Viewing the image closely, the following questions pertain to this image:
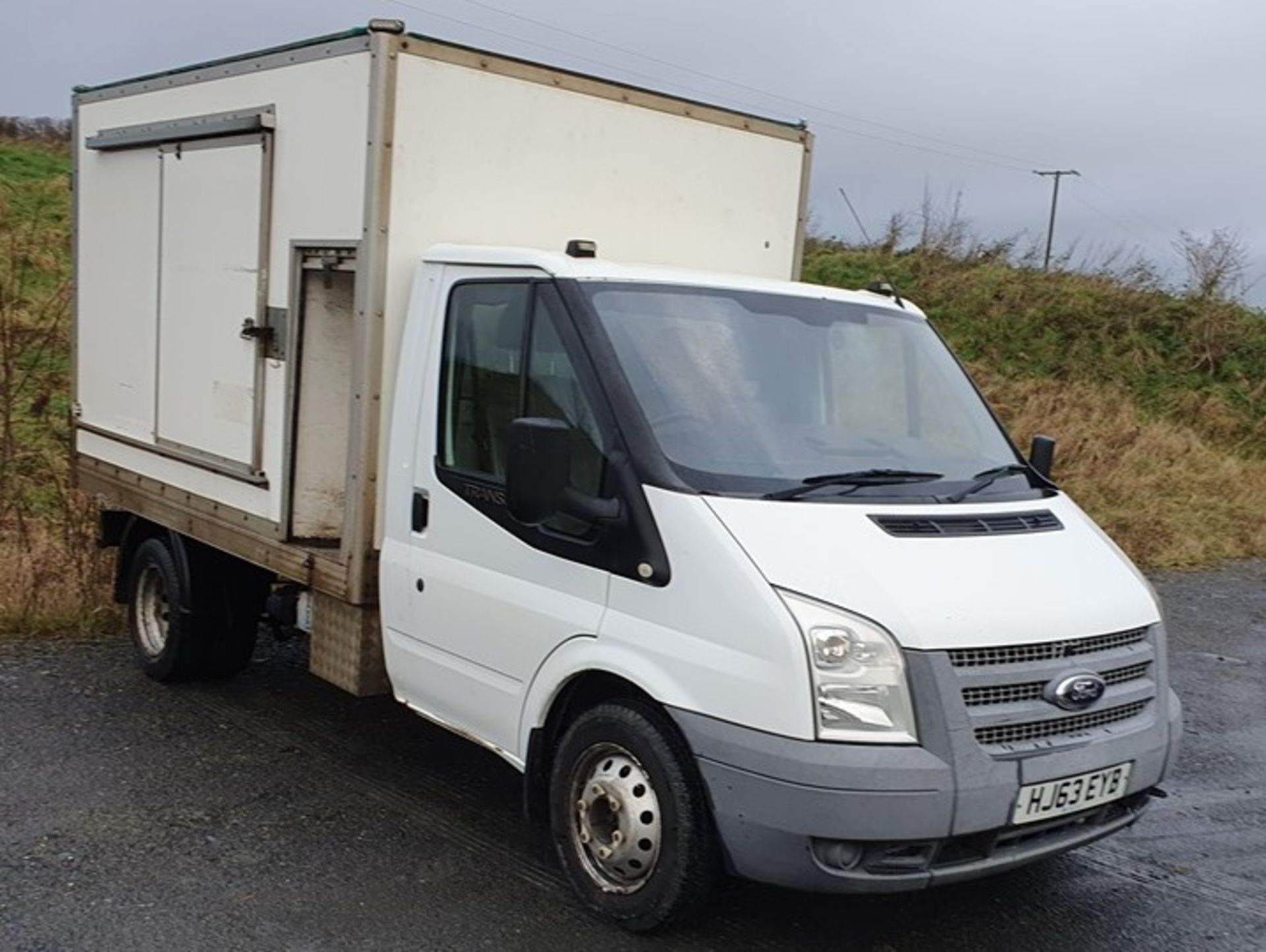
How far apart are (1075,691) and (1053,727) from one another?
0.13 metres

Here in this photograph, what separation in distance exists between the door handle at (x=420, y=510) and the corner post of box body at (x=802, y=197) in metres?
2.46

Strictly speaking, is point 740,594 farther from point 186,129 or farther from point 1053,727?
point 186,129

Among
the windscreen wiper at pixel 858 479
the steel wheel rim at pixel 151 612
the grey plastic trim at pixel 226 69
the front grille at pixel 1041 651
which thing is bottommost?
the steel wheel rim at pixel 151 612

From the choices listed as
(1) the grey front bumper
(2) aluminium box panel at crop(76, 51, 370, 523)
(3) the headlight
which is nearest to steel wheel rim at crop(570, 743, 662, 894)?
(1) the grey front bumper

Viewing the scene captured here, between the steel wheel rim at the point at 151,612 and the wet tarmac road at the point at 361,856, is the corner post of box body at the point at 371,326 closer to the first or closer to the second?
the wet tarmac road at the point at 361,856

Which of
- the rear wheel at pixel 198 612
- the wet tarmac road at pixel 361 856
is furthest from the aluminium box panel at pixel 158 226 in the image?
the wet tarmac road at pixel 361 856

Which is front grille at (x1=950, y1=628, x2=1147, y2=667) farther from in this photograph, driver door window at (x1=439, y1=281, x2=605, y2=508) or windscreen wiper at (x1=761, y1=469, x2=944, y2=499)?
driver door window at (x1=439, y1=281, x2=605, y2=508)

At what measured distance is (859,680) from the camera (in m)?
3.62

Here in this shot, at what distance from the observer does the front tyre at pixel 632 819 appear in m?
3.89

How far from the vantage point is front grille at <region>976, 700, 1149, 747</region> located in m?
3.73

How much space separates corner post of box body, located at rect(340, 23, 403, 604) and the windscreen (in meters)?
0.97

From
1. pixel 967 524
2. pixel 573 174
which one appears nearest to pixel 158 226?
pixel 573 174

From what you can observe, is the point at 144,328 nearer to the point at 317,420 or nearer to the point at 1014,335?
the point at 317,420

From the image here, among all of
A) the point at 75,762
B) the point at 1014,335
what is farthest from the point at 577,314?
the point at 1014,335
